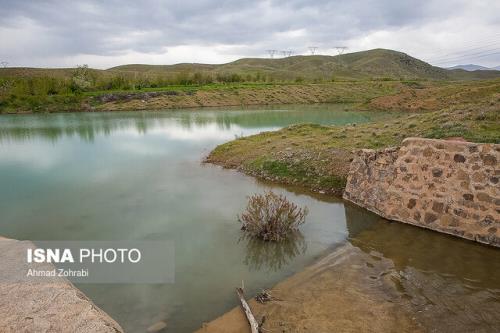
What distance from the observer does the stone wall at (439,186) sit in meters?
9.47

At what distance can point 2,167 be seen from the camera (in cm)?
2041

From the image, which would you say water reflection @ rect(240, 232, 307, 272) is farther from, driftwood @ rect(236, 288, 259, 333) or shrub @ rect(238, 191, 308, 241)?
driftwood @ rect(236, 288, 259, 333)

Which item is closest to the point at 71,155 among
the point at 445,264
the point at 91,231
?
the point at 91,231

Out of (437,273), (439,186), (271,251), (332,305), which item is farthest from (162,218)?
(439,186)

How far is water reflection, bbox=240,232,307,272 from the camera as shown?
8.97 metres

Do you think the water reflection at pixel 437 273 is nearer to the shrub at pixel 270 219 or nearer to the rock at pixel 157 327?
the shrub at pixel 270 219

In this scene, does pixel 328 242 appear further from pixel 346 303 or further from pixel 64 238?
pixel 64 238

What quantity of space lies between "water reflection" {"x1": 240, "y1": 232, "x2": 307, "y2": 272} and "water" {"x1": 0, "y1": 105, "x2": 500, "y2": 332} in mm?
27

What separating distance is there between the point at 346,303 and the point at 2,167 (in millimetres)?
21029

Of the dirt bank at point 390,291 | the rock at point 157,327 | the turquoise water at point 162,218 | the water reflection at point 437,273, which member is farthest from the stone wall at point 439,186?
the rock at point 157,327

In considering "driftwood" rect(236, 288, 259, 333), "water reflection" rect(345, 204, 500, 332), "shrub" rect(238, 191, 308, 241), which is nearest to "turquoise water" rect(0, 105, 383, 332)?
"driftwood" rect(236, 288, 259, 333)

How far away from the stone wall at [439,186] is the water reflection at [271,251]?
3.38 meters

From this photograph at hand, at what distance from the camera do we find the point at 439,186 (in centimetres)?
1034

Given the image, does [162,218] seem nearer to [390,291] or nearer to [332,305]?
[332,305]
